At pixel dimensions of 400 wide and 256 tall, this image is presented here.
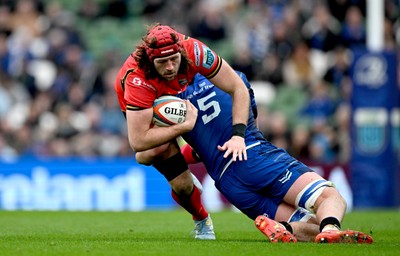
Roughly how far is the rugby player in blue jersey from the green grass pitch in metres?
0.35

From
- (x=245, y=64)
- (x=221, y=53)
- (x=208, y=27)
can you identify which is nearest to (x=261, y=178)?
(x=245, y=64)

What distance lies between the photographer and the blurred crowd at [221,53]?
19.5m

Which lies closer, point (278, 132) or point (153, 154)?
point (153, 154)

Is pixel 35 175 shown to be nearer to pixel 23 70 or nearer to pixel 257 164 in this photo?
pixel 23 70

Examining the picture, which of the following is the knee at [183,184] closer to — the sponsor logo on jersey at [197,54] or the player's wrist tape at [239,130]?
the player's wrist tape at [239,130]

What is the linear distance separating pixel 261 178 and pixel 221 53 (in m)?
12.6

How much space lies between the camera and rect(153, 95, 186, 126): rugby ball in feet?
29.4

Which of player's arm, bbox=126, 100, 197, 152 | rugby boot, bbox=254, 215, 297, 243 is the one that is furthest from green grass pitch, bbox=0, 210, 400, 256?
player's arm, bbox=126, 100, 197, 152

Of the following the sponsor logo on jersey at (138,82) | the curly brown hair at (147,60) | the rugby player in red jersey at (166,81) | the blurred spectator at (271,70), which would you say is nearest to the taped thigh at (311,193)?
the rugby player in red jersey at (166,81)

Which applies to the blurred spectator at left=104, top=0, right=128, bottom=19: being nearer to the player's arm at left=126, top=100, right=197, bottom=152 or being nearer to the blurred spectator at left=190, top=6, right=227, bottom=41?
the blurred spectator at left=190, top=6, right=227, bottom=41

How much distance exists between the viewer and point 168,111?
8953 mm

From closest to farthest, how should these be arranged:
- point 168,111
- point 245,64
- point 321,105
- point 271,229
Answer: point 271,229 → point 168,111 → point 321,105 → point 245,64

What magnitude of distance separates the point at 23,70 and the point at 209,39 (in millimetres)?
3977

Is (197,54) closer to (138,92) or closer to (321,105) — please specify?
(138,92)
